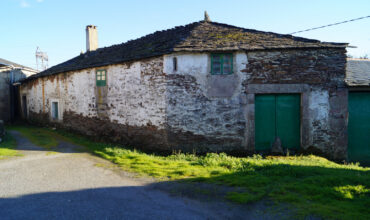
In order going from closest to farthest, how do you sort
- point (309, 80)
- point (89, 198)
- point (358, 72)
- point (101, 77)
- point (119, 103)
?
point (89, 198) < point (309, 80) < point (358, 72) < point (119, 103) < point (101, 77)

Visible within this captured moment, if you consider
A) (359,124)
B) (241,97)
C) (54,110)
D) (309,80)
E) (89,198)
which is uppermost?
(309,80)

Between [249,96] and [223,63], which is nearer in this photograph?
[249,96]

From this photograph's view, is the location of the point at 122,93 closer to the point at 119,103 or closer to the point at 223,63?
the point at 119,103

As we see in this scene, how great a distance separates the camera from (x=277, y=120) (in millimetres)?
8898

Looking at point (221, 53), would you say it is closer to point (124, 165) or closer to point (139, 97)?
point (139, 97)

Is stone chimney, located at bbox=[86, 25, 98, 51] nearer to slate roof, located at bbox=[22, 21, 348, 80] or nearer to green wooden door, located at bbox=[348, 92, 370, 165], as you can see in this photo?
slate roof, located at bbox=[22, 21, 348, 80]

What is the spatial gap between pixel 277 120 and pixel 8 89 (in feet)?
68.8

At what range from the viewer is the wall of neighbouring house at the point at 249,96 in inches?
341

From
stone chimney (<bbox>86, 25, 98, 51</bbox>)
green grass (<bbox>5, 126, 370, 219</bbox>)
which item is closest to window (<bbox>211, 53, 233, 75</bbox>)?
green grass (<bbox>5, 126, 370, 219</bbox>)

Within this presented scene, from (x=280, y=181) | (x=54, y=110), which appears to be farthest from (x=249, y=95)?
(x=54, y=110)

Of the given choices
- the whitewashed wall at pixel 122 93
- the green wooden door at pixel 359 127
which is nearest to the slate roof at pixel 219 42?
the whitewashed wall at pixel 122 93

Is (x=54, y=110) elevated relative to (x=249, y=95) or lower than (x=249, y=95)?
lower

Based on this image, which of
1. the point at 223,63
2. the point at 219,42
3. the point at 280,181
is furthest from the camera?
the point at 219,42

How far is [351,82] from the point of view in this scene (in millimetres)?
9086
